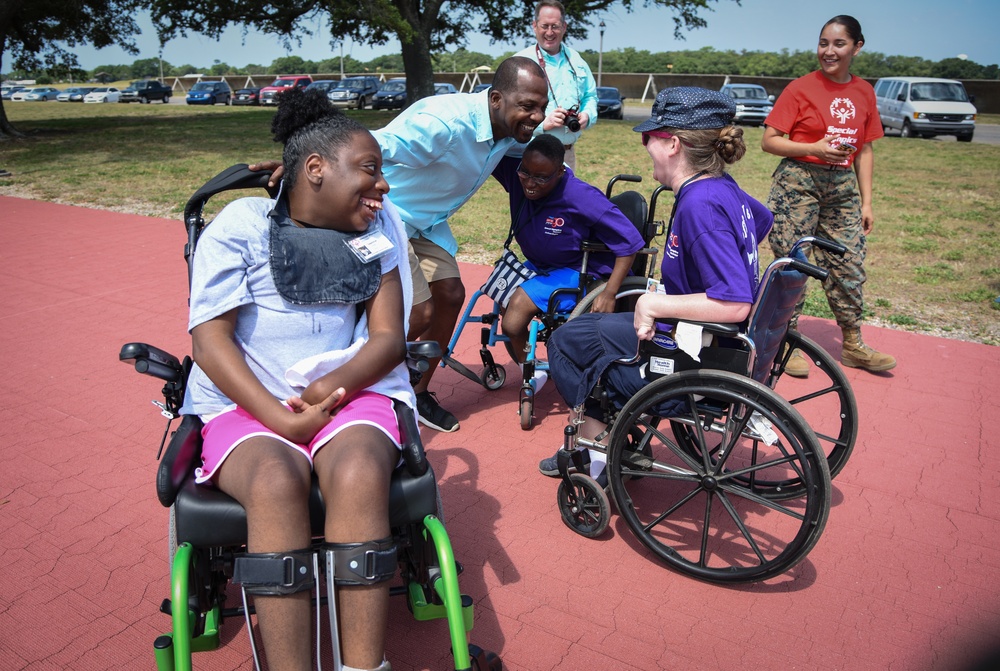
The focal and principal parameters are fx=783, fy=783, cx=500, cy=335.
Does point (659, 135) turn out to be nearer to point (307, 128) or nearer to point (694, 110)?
point (694, 110)

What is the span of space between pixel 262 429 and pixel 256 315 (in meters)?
0.42

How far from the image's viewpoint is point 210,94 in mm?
38938

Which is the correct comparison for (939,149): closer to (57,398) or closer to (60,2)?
Result: (57,398)

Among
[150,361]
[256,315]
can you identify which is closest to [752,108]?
[256,315]

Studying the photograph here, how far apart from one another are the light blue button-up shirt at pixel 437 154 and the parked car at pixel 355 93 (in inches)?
1132

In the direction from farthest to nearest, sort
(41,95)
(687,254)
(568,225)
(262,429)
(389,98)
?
(41,95) → (389,98) → (568,225) → (687,254) → (262,429)

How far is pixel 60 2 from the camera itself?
2039cm

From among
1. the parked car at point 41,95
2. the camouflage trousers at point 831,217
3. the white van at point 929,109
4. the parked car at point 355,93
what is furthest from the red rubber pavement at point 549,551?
the parked car at point 41,95

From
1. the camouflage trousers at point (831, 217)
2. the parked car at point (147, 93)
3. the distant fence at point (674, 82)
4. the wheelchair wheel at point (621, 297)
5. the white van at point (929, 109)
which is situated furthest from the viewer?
the parked car at point (147, 93)

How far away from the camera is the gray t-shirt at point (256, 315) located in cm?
251

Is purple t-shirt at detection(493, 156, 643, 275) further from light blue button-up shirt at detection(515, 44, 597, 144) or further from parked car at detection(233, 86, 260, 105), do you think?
parked car at detection(233, 86, 260, 105)

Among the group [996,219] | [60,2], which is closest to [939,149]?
[996,219]

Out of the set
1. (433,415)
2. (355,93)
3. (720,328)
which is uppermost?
(355,93)

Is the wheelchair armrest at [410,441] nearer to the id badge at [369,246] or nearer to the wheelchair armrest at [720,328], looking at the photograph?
the id badge at [369,246]
